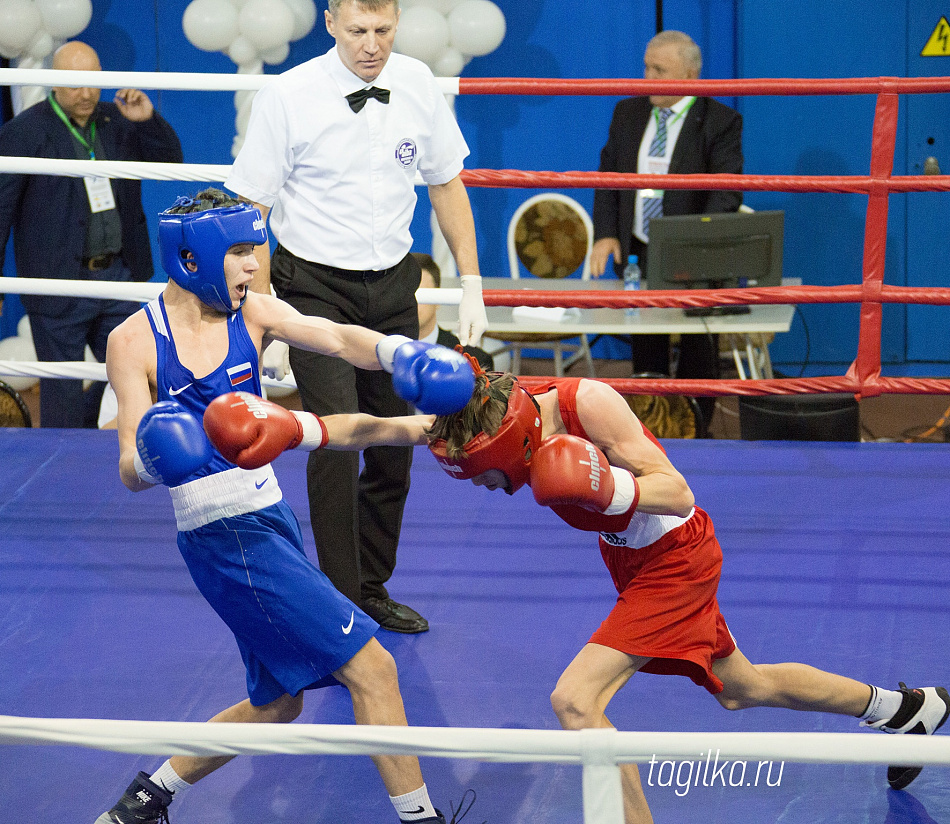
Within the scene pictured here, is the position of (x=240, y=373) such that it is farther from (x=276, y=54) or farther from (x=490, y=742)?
(x=276, y=54)

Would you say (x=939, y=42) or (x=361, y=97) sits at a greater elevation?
→ (x=939, y=42)

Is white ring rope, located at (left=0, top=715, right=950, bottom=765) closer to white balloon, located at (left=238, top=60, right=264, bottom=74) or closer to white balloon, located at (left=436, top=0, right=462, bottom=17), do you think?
white balloon, located at (left=436, top=0, right=462, bottom=17)

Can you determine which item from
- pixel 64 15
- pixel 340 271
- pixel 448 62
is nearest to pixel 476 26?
pixel 448 62

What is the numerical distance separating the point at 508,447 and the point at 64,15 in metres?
5.84

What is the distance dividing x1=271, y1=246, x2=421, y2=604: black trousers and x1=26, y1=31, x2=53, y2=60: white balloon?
176 inches

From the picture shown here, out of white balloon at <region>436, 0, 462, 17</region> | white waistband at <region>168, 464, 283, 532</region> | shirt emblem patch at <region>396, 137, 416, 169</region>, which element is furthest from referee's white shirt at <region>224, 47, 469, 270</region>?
white balloon at <region>436, 0, 462, 17</region>

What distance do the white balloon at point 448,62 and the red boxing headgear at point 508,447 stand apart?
5055mm

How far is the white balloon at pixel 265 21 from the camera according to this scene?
655 centimetres

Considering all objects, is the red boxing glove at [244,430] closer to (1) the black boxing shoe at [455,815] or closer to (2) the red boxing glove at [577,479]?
(2) the red boxing glove at [577,479]

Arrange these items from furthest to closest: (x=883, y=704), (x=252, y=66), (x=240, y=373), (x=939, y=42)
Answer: (x=252, y=66) → (x=939, y=42) → (x=883, y=704) → (x=240, y=373)

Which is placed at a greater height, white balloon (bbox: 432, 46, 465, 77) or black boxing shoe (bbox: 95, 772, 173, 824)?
white balloon (bbox: 432, 46, 465, 77)

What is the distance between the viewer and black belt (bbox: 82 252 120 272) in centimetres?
491

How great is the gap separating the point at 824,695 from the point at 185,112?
254 inches

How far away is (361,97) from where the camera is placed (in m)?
2.81
